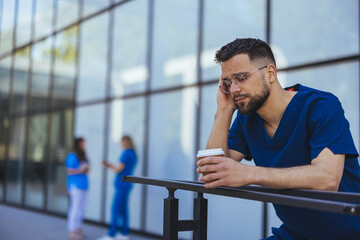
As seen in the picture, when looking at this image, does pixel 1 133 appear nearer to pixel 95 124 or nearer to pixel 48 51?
pixel 48 51

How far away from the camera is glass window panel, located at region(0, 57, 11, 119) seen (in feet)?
45.4

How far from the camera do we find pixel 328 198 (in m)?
1.40

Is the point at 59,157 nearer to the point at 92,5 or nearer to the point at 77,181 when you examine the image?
the point at 77,181

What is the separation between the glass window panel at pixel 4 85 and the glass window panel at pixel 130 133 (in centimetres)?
659

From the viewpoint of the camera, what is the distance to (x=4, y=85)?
46.2ft

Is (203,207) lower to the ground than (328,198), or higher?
lower

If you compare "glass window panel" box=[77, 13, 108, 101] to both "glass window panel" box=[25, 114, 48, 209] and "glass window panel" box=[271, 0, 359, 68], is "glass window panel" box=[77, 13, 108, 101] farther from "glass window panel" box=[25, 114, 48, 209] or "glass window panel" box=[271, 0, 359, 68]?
"glass window panel" box=[271, 0, 359, 68]

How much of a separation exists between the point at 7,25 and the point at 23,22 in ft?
4.34

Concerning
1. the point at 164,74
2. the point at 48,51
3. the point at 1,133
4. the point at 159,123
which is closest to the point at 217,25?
the point at 164,74

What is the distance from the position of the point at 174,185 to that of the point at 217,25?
508 centimetres

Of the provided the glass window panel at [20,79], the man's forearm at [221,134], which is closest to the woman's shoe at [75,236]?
the man's forearm at [221,134]

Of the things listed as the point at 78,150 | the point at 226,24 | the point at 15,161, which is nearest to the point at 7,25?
the point at 15,161

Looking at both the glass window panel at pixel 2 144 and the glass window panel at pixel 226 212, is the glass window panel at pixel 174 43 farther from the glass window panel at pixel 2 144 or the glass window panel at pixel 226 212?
the glass window panel at pixel 2 144

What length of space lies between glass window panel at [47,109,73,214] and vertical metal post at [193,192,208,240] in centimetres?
854
